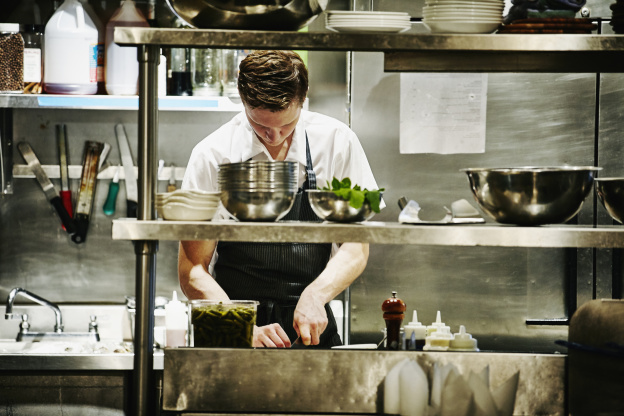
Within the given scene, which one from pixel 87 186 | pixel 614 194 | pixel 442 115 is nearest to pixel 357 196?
pixel 614 194

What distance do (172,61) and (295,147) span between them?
0.86 meters

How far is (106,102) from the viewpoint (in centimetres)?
304

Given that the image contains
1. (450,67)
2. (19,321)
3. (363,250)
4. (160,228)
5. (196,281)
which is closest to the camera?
(160,228)

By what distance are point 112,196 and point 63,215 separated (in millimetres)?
227

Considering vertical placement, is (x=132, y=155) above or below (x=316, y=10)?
below

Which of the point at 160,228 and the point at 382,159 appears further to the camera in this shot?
the point at 382,159

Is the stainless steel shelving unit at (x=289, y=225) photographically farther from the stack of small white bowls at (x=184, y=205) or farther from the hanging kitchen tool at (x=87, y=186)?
the hanging kitchen tool at (x=87, y=186)

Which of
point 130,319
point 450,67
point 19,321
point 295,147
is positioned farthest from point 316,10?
point 19,321

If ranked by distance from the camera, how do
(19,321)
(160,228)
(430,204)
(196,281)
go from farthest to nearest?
(19,321), (430,204), (196,281), (160,228)

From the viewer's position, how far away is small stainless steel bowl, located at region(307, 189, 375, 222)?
5.34 feet

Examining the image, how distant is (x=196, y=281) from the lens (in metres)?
2.38

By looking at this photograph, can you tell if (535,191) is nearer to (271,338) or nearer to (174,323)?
(271,338)

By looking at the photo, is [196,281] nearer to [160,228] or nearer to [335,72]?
[160,228]

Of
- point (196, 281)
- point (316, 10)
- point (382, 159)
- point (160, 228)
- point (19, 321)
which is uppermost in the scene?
point (316, 10)
